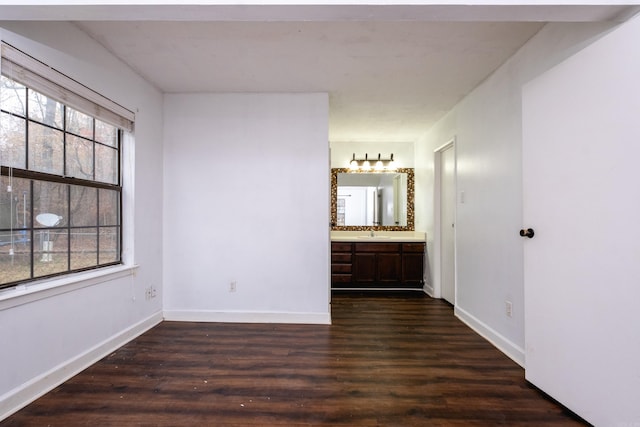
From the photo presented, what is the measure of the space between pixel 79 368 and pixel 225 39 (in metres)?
2.47

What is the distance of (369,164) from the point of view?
16.8 feet

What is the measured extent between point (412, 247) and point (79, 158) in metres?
3.90

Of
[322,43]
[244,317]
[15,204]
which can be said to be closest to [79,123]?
[15,204]

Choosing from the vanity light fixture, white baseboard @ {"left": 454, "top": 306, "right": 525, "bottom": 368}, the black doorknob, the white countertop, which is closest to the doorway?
the white countertop

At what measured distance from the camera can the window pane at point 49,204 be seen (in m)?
1.97

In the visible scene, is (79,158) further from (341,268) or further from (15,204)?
(341,268)

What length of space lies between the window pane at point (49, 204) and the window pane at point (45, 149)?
0.32 ft

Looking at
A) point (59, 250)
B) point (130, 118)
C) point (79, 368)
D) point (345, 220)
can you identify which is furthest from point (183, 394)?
point (345, 220)

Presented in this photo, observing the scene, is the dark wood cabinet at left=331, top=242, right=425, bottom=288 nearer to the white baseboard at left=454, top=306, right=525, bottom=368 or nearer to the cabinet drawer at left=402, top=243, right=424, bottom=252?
the cabinet drawer at left=402, top=243, right=424, bottom=252

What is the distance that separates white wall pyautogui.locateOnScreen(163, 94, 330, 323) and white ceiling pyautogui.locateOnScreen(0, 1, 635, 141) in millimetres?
268

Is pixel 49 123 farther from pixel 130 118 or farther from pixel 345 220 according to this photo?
pixel 345 220

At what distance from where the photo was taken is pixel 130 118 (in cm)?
274

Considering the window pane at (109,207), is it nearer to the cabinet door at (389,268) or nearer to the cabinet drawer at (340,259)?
the cabinet drawer at (340,259)

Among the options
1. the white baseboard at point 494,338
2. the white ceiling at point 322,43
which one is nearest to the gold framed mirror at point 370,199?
the white ceiling at point 322,43
